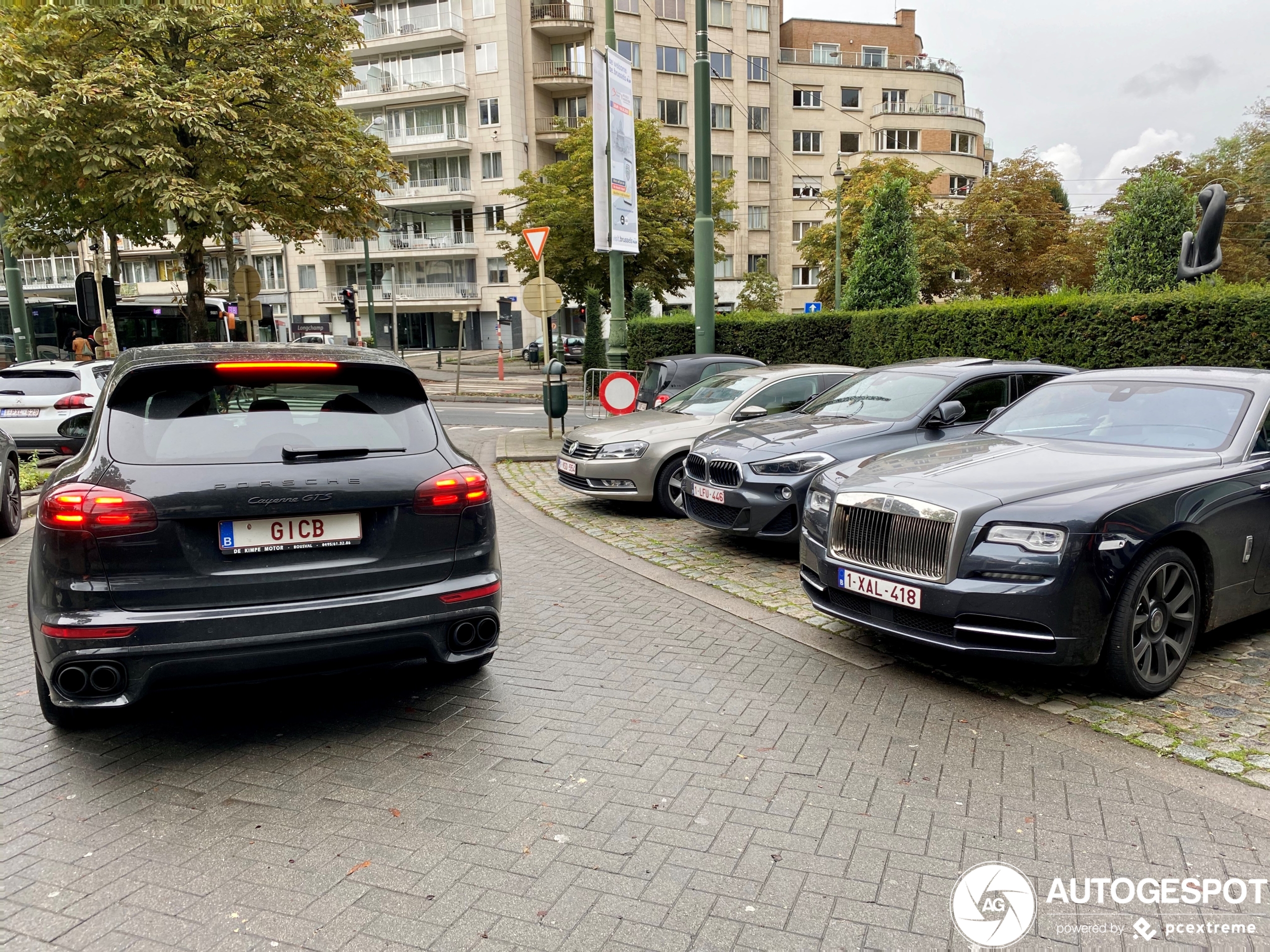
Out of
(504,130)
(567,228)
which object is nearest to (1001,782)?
(567,228)

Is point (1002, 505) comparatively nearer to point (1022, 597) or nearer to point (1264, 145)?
point (1022, 597)

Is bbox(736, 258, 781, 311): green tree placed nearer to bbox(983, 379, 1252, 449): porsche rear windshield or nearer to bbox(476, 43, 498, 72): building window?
bbox(476, 43, 498, 72): building window

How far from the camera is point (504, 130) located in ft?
172

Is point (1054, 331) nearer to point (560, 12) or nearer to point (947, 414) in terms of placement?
point (947, 414)

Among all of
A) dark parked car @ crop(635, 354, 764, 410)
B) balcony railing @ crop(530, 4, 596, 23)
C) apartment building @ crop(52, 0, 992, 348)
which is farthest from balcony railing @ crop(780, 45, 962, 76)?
dark parked car @ crop(635, 354, 764, 410)

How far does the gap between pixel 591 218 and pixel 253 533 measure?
3493 cm

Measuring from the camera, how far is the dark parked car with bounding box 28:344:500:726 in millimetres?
3387

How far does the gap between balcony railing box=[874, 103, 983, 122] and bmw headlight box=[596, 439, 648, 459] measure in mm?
57739

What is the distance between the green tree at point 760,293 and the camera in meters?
46.5

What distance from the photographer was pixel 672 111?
2186 inches

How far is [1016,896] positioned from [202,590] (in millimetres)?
3055

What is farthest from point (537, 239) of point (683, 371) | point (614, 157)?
point (683, 371)

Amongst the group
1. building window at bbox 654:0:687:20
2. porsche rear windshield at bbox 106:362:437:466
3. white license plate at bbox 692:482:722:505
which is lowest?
white license plate at bbox 692:482:722:505

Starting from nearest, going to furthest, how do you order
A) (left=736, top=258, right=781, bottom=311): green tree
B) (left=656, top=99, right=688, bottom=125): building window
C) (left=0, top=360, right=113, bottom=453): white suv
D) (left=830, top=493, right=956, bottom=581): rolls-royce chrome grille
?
(left=830, top=493, right=956, bottom=581): rolls-royce chrome grille → (left=0, top=360, right=113, bottom=453): white suv → (left=736, top=258, right=781, bottom=311): green tree → (left=656, top=99, right=688, bottom=125): building window
